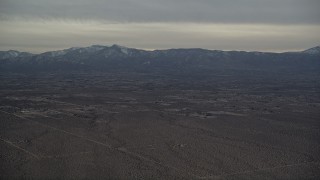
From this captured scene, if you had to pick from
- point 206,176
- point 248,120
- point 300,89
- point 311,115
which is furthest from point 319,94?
point 206,176

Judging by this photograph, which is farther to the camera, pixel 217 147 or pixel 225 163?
pixel 217 147

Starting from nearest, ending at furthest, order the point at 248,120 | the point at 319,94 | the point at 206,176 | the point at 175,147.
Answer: the point at 206,176 → the point at 175,147 → the point at 248,120 → the point at 319,94

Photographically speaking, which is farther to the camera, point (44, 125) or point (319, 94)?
point (319, 94)

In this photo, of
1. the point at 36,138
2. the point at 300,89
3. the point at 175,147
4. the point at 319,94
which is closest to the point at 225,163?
the point at 175,147

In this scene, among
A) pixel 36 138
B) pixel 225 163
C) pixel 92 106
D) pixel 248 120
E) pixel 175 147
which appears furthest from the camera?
pixel 92 106

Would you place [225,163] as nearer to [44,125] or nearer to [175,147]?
[175,147]

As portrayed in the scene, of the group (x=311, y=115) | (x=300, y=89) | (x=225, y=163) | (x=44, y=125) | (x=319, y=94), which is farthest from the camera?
(x=300, y=89)

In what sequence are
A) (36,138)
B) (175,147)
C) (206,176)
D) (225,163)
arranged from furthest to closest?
1. (36,138)
2. (175,147)
3. (225,163)
4. (206,176)

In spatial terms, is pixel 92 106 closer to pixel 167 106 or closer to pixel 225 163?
pixel 167 106

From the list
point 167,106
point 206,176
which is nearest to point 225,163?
point 206,176
